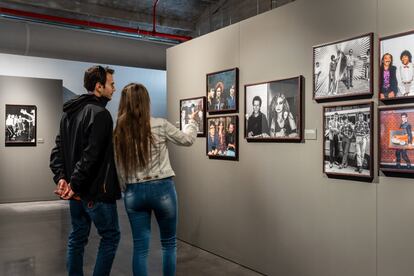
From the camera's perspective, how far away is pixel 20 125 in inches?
326

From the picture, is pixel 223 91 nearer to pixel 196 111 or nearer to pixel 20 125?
pixel 196 111

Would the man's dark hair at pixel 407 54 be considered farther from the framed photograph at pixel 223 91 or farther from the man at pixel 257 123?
the framed photograph at pixel 223 91

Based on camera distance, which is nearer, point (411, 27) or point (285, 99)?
point (411, 27)

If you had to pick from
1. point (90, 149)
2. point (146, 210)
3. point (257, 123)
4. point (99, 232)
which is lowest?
point (99, 232)

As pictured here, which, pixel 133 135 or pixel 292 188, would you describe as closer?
pixel 133 135

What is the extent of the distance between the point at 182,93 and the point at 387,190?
114 inches

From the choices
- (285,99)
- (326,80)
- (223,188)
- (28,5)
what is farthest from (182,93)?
(28,5)

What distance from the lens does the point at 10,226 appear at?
5.97 meters

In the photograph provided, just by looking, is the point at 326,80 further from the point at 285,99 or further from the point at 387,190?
the point at 387,190

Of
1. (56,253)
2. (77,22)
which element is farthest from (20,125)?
(56,253)

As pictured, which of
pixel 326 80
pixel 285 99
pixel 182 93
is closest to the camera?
pixel 326 80

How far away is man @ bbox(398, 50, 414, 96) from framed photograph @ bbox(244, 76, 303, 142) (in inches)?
34.0

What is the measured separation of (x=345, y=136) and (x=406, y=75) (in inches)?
23.7

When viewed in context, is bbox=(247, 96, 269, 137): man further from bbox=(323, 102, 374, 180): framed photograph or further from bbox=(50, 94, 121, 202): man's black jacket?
bbox=(50, 94, 121, 202): man's black jacket
